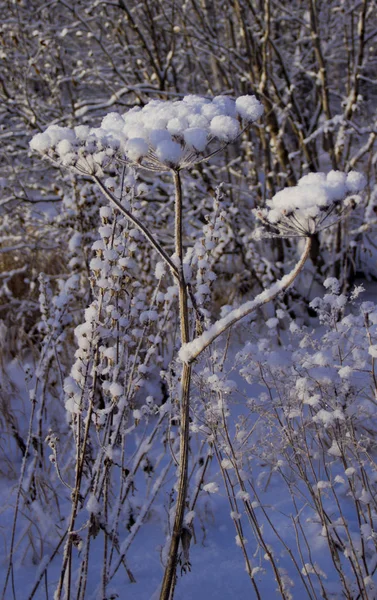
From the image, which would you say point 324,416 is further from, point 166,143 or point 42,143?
point 42,143

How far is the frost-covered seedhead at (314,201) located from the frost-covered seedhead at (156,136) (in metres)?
0.17

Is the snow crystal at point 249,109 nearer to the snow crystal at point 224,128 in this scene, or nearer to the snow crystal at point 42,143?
the snow crystal at point 224,128

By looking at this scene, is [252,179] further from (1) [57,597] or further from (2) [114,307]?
(1) [57,597]

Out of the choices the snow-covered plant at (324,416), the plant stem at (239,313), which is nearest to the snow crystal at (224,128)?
the plant stem at (239,313)

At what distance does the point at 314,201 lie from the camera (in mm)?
862

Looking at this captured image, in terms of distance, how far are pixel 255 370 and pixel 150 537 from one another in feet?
3.12

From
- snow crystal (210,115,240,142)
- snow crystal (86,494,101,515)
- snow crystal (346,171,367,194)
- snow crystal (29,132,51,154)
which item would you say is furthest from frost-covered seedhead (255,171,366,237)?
snow crystal (86,494,101,515)

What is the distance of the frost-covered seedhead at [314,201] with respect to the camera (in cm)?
87

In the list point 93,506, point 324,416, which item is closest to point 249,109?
point 324,416

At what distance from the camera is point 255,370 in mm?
1528

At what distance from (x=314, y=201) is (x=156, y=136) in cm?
30

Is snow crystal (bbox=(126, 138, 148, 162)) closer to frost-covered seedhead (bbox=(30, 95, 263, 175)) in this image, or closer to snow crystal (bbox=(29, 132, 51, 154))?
frost-covered seedhead (bbox=(30, 95, 263, 175))

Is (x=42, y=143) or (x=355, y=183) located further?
(x=42, y=143)

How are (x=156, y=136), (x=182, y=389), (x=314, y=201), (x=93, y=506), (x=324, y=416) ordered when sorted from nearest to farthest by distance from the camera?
(x=314, y=201) < (x=156, y=136) < (x=182, y=389) < (x=324, y=416) < (x=93, y=506)
